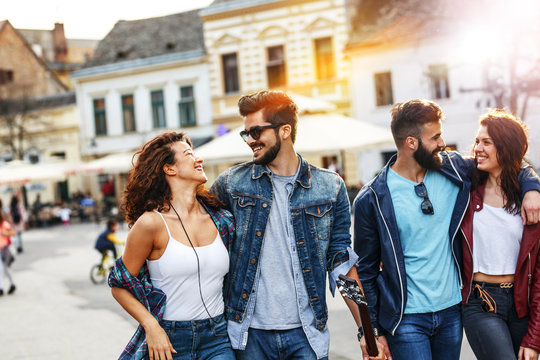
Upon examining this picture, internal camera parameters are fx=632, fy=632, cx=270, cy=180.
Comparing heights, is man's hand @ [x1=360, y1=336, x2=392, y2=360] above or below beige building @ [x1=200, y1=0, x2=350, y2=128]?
below

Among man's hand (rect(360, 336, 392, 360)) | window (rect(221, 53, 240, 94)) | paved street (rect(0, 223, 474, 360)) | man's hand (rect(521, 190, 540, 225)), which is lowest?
paved street (rect(0, 223, 474, 360))

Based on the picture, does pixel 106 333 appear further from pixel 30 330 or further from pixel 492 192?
pixel 492 192

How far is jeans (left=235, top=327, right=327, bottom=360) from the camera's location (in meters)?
3.06

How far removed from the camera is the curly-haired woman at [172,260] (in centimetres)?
292

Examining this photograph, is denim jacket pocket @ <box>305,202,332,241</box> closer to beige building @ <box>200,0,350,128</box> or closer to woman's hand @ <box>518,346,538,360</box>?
woman's hand @ <box>518,346,538,360</box>

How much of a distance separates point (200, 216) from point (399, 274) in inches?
42.0

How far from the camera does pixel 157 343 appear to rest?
9.48 feet

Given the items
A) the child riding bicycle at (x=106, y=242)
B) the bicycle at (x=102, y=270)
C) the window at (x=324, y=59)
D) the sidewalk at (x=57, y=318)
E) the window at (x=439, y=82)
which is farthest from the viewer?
the window at (x=324, y=59)

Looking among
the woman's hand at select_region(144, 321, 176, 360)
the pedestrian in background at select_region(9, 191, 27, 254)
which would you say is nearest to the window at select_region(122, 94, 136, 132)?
the pedestrian in background at select_region(9, 191, 27, 254)

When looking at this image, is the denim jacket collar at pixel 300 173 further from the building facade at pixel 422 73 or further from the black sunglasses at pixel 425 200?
the building facade at pixel 422 73

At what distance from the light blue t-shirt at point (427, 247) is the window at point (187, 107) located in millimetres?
26048

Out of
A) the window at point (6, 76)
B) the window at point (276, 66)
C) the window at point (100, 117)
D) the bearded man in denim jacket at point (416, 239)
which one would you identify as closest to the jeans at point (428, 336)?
the bearded man in denim jacket at point (416, 239)

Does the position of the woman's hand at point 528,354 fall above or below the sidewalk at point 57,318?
above

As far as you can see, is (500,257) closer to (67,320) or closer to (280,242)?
(280,242)
